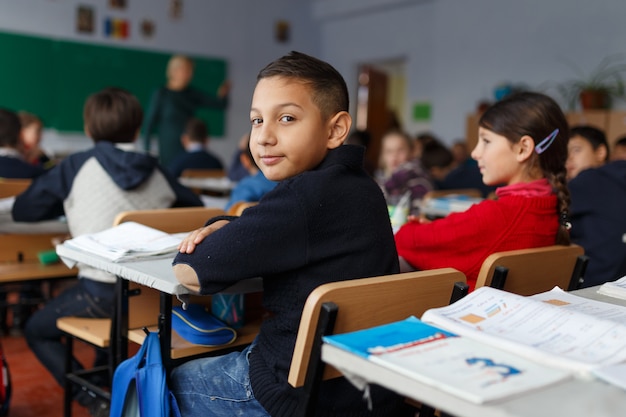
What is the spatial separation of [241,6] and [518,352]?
30.4 ft

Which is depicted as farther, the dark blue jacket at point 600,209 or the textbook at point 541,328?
the dark blue jacket at point 600,209

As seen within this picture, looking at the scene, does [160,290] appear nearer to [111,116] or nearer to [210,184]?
[111,116]

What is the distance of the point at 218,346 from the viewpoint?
189 centimetres

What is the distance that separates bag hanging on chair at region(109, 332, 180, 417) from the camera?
5.19 ft

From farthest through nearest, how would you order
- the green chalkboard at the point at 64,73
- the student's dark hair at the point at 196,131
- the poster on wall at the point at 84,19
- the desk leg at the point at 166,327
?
the poster on wall at the point at 84,19 → the green chalkboard at the point at 64,73 → the student's dark hair at the point at 196,131 → the desk leg at the point at 166,327

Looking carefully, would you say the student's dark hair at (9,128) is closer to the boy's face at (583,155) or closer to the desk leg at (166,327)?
the desk leg at (166,327)

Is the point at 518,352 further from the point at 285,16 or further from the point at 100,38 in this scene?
the point at 285,16

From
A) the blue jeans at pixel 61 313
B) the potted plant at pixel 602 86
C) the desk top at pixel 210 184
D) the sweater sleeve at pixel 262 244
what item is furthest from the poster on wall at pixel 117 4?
the sweater sleeve at pixel 262 244

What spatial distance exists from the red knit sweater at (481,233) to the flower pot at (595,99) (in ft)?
17.9

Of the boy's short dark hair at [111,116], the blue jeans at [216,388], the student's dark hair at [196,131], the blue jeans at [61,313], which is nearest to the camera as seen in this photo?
the blue jeans at [216,388]

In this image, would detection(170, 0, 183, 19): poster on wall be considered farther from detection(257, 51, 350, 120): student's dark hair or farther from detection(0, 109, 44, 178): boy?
detection(257, 51, 350, 120): student's dark hair

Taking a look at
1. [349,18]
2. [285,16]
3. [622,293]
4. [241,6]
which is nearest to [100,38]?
[241,6]

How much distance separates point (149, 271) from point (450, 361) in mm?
894

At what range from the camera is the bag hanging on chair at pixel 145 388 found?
1581mm
